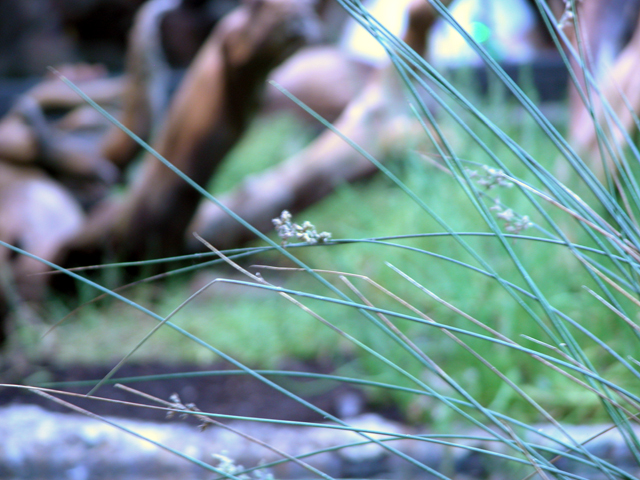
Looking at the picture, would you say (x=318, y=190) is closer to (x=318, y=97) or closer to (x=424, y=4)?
(x=424, y=4)

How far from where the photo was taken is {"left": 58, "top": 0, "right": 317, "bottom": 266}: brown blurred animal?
199cm

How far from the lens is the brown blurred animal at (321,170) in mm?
2848

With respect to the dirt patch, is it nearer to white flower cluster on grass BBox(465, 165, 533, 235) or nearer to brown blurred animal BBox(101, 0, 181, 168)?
brown blurred animal BBox(101, 0, 181, 168)

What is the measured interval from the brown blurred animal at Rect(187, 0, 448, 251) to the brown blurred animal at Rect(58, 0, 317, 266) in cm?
22

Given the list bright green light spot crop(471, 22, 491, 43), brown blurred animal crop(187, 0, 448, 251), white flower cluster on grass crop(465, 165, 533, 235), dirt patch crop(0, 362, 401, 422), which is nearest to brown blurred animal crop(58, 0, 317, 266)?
brown blurred animal crop(187, 0, 448, 251)

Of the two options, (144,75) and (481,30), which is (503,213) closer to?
(481,30)

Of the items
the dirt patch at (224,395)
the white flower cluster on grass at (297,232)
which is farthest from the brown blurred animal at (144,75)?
the white flower cluster on grass at (297,232)

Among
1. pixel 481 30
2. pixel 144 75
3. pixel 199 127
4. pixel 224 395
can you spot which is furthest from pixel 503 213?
→ pixel 144 75

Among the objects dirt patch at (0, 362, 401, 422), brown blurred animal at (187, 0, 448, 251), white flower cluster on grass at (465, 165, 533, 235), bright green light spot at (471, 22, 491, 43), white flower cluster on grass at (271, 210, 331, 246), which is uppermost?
bright green light spot at (471, 22, 491, 43)

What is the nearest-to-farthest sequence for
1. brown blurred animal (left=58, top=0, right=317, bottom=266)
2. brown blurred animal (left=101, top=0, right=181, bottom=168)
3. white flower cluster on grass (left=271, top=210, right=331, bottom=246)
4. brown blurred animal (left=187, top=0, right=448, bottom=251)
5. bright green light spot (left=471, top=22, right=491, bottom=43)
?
white flower cluster on grass (left=271, top=210, right=331, bottom=246)
bright green light spot (left=471, top=22, right=491, bottom=43)
brown blurred animal (left=58, top=0, right=317, bottom=266)
brown blurred animal (left=101, top=0, right=181, bottom=168)
brown blurred animal (left=187, top=0, right=448, bottom=251)

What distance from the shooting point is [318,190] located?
2.97m

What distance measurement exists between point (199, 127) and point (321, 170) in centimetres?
74

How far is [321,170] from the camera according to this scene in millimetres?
2941

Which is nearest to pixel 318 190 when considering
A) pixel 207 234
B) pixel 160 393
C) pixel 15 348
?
pixel 207 234
